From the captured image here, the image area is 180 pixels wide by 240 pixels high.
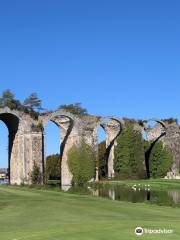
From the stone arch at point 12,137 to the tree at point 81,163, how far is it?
663 centimetres

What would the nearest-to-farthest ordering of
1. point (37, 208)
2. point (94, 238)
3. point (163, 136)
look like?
1. point (94, 238)
2. point (37, 208)
3. point (163, 136)

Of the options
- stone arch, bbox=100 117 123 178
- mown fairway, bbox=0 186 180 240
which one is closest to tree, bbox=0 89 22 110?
stone arch, bbox=100 117 123 178

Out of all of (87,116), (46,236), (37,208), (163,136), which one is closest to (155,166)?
(163,136)

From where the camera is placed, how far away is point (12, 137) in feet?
196

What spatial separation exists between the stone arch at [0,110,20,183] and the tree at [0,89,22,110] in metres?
1.02

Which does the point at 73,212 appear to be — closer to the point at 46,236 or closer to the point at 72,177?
the point at 46,236

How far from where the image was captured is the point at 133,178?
218 ft

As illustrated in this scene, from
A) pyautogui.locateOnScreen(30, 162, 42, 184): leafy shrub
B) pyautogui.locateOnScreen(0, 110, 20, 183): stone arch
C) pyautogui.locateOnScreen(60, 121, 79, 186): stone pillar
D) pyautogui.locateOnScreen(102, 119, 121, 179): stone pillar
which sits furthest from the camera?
pyautogui.locateOnScreen(102, 119, 121, 179): stone pillar

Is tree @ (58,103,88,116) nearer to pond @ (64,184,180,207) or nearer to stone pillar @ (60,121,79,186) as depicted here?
stone pillar @ (60,121,79,186)

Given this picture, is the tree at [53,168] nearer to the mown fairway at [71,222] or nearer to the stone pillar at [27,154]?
the stone pillar at [27,154]

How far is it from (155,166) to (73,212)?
51831 millimetres

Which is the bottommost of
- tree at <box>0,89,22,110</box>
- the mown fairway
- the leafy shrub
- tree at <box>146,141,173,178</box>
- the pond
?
the pond

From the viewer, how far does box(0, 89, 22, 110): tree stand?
5570cm

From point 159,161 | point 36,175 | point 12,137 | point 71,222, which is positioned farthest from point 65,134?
point 71,222
